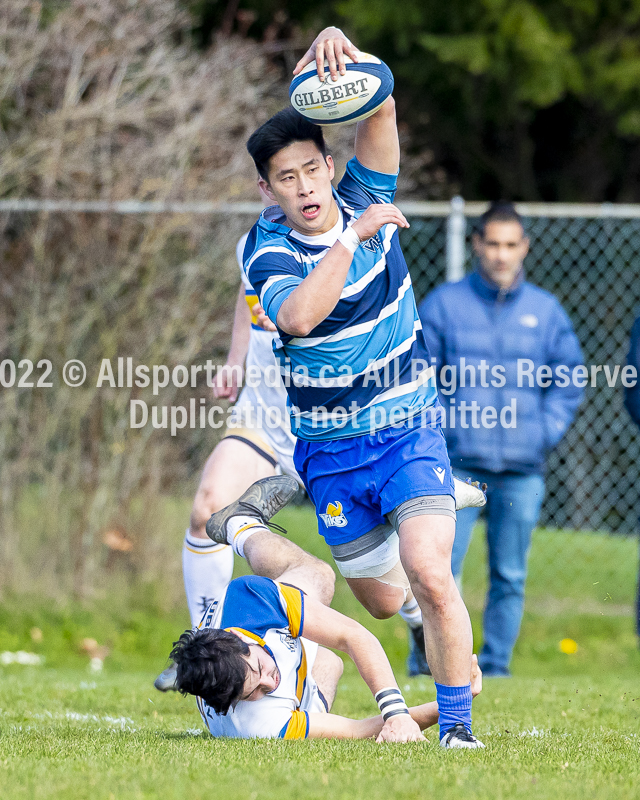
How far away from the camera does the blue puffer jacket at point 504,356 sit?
6.09 meters

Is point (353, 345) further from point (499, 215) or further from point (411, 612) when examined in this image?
point (499, 215)

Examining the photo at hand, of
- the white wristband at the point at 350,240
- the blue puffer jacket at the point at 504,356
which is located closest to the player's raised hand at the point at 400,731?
the white wristband at the point at 350,240

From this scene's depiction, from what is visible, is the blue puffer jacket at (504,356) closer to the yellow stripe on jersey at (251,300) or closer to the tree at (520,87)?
the yellow stripe on jersey at (251,300)

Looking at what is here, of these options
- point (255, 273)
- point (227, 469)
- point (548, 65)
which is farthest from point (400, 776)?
point (548, 65)

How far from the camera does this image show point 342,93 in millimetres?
3617

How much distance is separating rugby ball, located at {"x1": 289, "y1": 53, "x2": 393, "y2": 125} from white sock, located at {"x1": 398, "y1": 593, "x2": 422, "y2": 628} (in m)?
2.17

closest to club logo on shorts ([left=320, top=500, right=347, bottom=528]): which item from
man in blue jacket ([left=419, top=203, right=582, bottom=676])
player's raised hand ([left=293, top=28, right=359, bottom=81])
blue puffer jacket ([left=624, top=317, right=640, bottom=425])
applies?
player's raised hand ([left=293, top=28, right=359, bottom=81])

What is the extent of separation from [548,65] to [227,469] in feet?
22.1

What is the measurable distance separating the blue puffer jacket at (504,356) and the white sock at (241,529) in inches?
82.5

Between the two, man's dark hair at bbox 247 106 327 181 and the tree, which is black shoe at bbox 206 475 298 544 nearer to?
man's dark hair at bbox 247 106 327 181

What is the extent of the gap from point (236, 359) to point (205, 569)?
3.53 feet

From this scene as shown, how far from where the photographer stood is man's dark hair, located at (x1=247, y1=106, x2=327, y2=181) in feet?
12.0

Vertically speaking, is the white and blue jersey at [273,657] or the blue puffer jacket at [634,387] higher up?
the blue puffer jacket at [634,387]

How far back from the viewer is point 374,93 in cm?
367
